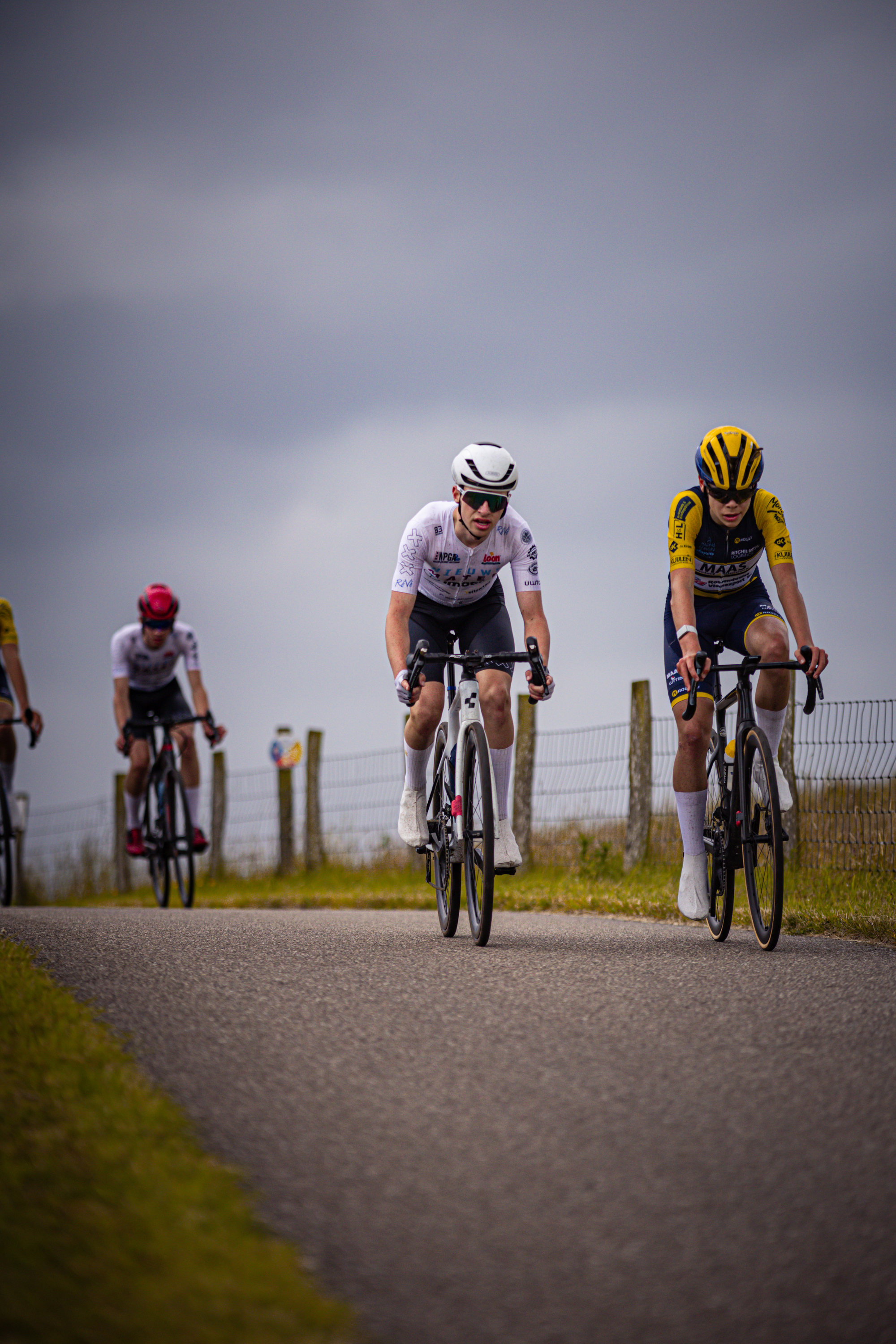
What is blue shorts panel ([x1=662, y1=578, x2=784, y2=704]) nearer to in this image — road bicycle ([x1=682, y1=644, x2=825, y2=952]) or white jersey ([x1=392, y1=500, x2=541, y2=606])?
road bicycle ([x1=682, y1=644, x2=825, y2=952])

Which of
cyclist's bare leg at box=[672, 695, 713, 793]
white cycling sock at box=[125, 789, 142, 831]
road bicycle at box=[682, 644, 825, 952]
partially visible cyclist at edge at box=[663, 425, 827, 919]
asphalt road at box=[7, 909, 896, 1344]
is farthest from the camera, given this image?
white cycling sock at box=[125, 789, 142, 831]

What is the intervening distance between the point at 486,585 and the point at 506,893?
411cm

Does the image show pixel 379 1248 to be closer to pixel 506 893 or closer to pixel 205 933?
pixel 205 933

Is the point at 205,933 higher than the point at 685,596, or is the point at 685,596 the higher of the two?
the point at 685,596

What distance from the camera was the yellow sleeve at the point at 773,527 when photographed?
6508mm

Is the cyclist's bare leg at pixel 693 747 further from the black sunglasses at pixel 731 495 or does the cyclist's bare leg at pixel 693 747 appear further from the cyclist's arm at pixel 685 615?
the black sunglasses at pixel 731 495

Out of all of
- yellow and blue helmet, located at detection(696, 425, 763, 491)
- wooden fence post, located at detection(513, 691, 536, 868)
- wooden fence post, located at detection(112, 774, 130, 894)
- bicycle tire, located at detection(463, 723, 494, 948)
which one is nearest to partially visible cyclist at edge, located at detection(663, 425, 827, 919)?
yellow and blue helmet, located at detection(696, 425, 763, 491)

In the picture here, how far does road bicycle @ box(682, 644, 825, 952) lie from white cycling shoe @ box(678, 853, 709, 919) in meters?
0.04

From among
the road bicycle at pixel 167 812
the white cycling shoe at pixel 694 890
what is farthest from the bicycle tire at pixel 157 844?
the white cycling shoe at pixel 694 890

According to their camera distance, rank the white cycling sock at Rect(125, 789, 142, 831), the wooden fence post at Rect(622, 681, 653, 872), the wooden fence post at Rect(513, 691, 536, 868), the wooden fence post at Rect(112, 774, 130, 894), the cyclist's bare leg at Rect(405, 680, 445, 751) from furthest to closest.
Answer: the wooden fence post at Rect(112, 774, 130, 894), the wooden fence post at Rect(513, 691, 536, 868), the wooden fence post at Rect(622, 681, 653, 872), the white cycling sock at Rect(125, 789, 142, 831), the cyclist's bare leg at Rect(405, 680, 445, 751)

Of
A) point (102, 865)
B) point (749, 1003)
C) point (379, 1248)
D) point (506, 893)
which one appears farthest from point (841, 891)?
point (102, 865)

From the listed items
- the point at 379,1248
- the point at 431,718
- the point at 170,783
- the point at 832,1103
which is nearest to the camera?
the point at 379,1248

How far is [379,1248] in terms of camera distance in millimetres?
2400

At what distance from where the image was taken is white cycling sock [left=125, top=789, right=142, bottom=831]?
12.0 metres
